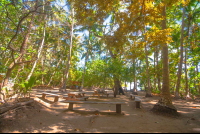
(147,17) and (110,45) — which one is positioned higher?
(147,17)

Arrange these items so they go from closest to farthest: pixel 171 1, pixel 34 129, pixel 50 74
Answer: pixel 34 129
pixel 171 1
pixel 50 74

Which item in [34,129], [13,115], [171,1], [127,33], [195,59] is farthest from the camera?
[195,59]

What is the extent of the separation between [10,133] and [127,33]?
544cm

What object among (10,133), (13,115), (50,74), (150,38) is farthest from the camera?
(50,74)

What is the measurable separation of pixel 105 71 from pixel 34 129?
788 cm

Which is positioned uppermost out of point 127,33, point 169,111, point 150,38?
point 127,33

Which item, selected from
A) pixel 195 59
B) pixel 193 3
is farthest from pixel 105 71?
pixel 193 3

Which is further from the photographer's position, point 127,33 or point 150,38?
point 127,33

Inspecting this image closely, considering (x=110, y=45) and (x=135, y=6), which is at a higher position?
(x=135, y=6)

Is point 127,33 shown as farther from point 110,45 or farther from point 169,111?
point 169,111

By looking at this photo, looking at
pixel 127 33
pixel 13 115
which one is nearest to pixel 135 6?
pixel 127 33

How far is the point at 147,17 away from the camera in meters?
4.79

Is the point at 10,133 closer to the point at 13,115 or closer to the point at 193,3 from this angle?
the point at 13,115

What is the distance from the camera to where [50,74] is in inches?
808
